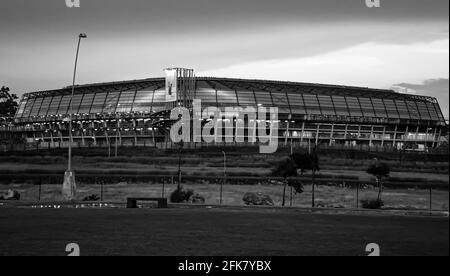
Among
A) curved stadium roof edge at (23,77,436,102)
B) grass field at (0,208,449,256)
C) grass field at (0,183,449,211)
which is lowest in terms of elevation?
grass field at (0,183,449,211)

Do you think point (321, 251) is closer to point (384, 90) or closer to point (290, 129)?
point (290, 129)

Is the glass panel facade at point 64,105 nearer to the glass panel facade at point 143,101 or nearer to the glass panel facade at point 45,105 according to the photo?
the glass panel facade at point 45,105

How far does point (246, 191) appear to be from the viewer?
71.0 metres

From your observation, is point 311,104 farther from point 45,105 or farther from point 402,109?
point 45,105

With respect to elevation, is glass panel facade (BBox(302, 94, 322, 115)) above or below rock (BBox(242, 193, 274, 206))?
above

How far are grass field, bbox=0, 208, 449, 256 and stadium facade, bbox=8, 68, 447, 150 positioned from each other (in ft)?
368

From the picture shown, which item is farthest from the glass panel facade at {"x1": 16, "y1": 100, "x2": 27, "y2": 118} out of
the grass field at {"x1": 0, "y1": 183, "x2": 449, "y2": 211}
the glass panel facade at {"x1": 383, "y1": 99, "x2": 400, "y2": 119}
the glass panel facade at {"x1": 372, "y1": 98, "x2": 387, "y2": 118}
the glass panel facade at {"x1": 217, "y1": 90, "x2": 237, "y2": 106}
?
the grass field at {"x1": 0, "y1": 183, "x2": 449, "y2": 211}

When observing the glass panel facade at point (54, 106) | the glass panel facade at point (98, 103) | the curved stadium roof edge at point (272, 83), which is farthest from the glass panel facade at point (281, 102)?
the glass panel facade at point (54, 106)

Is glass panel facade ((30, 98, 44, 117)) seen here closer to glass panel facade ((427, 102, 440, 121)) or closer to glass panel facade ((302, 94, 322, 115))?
glass panel facade ((302, 94, 322, 115))

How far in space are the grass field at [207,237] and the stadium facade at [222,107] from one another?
11208 centimetres

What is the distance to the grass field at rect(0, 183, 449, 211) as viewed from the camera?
65.3 metres

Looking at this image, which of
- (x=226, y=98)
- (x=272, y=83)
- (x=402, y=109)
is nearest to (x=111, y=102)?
(x=226, y=98)

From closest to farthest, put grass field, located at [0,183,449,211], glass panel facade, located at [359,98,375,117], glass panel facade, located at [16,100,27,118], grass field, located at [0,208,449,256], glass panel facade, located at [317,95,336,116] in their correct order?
1. grass field, located at [0,208,449,256]
2. grass field, located at [0,183,449,211]
3. glass panel facade, located at [317,95,336,116]
4. glass panel facade, located at [359,98,375,117]
5. glass panel facade, located at [16,100,27,118]

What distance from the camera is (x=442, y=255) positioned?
14695 millimetres
